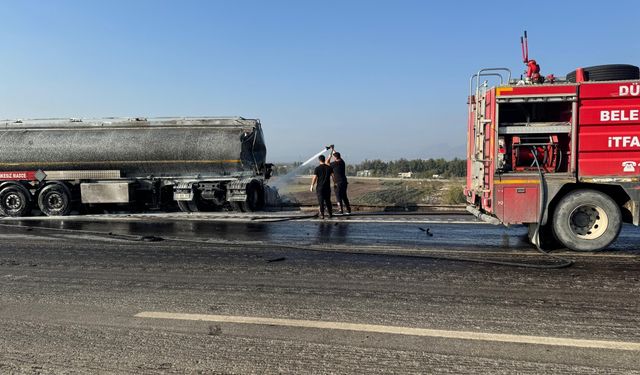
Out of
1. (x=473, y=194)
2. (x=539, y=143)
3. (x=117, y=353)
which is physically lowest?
(x=117, y=353)

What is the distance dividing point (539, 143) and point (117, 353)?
715 cm

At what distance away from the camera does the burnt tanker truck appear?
15.0m

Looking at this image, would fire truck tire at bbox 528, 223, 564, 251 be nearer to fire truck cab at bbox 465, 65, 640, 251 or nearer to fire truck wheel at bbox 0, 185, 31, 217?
fire truck cab at bbox 465, 65, 640, 251

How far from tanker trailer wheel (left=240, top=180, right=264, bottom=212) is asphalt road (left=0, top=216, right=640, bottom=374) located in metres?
6.27

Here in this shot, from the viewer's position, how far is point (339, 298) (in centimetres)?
522

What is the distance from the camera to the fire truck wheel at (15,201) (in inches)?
599

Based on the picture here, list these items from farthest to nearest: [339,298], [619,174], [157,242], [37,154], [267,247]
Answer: [37,154]
[157,242]
[267,247]
[619,174]
[339,298]

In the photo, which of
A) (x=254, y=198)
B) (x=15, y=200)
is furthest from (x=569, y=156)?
(x=15, y=200)

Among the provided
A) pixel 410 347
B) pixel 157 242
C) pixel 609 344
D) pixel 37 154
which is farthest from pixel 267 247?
pixel 37 154

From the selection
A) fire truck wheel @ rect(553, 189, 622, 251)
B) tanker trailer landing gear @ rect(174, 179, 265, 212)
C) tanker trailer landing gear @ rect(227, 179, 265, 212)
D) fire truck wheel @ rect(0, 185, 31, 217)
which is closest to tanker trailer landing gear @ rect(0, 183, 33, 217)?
fire truck wheel @ rect(0, 185, 31, 217)

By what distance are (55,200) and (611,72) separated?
49.6 ft

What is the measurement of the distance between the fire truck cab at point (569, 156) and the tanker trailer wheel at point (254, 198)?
27.3ft

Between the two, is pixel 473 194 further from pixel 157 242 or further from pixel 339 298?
pixel 157 242

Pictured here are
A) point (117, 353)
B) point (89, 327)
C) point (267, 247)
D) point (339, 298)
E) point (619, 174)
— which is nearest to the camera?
point (117, 353)
